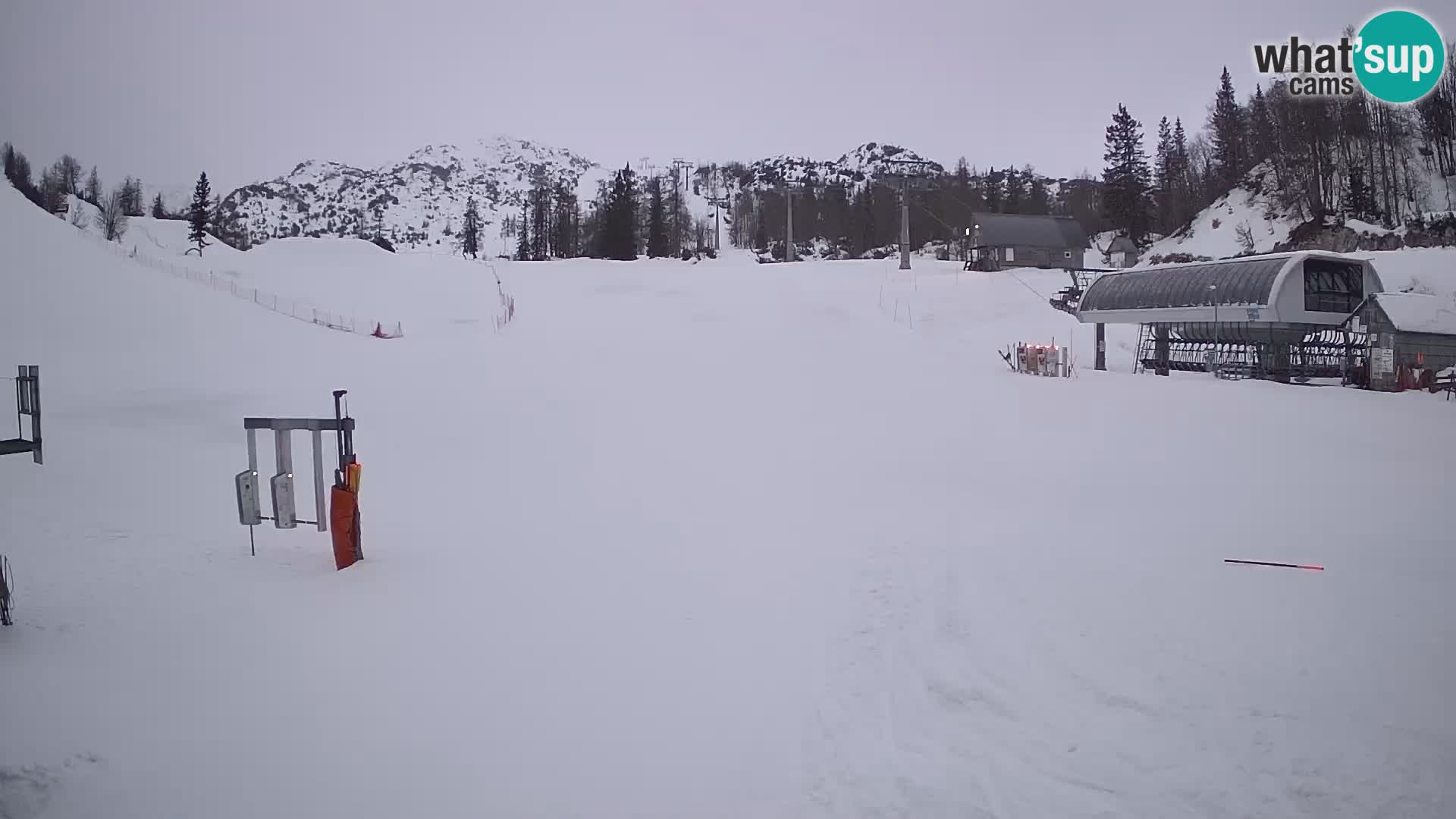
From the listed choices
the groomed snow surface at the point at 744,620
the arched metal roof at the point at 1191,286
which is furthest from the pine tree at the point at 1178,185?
the groomed snow surface at the point at 744,620

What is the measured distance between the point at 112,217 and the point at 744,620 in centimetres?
5438

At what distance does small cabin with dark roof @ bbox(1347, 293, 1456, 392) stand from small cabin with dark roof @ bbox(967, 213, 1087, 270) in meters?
34.9

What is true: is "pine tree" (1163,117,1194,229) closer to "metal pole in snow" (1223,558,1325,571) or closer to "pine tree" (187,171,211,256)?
"metal pole in snow" (1223,558,1325,571)

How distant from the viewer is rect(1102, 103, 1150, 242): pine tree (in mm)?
79188

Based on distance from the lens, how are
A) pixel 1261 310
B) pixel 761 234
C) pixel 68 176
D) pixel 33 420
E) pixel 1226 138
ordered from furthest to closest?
1. pixel 761 234
2. pixel 1226 138
3. pixel 1261 310
4. pixel 68 176
5. pixel 33 420

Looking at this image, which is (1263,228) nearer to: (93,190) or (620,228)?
(620,228)

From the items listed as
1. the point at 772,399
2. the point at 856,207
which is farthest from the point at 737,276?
the point at 856,207

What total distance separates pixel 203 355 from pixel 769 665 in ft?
74.4

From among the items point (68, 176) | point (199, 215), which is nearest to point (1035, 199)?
point (199, 215)

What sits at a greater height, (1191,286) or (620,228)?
(620,228)

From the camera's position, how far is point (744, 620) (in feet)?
22.0

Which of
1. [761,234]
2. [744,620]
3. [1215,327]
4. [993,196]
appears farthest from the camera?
[761,234]

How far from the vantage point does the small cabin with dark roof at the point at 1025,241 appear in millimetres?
61812

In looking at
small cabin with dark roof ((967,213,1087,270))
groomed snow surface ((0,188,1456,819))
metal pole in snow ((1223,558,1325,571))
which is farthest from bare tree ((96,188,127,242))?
small cabin with dark roof ((967,213,1087,270))
